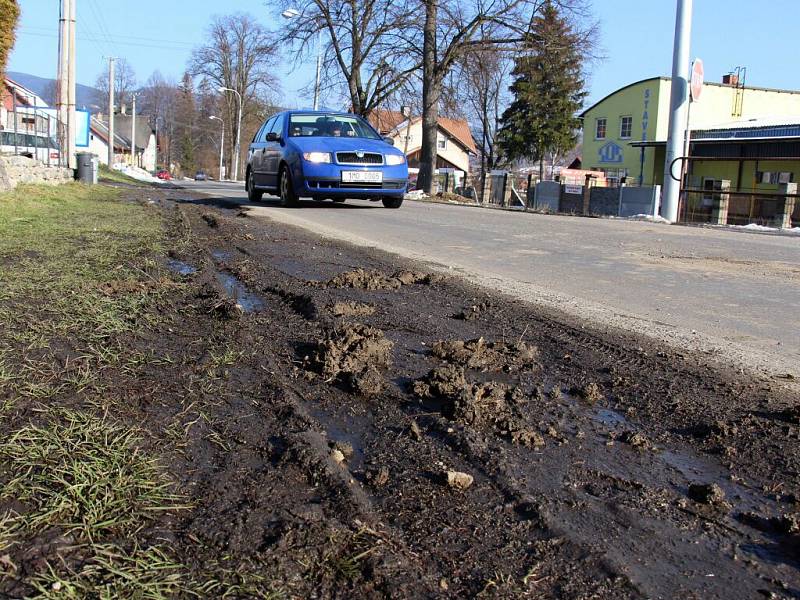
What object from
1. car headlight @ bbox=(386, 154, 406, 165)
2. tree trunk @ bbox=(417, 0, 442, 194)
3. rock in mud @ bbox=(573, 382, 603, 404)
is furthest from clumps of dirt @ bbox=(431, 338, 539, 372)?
tree trunk @ bbox=(417, 0, 442, 194)

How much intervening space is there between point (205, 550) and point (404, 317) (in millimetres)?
2864

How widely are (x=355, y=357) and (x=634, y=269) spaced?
14.0 feet

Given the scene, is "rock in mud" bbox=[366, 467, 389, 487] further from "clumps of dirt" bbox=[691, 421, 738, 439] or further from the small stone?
"clumps of dirt" bbox=[691, 421, 738, 439]

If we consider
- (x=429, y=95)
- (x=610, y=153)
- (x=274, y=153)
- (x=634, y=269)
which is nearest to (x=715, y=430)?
(x=634, y=269)

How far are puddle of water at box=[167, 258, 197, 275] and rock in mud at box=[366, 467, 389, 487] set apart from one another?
395 cm

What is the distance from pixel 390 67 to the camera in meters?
30.9

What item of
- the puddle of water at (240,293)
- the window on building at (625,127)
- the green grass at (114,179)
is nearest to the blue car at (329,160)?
the puddle of water at (240,293)

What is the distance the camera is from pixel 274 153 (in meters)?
14.0

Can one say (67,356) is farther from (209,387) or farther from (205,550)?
(205,550)

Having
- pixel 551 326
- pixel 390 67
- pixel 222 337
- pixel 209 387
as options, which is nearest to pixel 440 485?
pixel 209 387

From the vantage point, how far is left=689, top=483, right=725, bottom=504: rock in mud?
2.20 meters

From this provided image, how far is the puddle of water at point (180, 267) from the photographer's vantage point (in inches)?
236

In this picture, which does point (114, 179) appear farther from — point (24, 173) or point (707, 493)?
point (707, 493)

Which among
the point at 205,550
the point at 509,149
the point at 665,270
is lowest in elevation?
the point at 205,550
